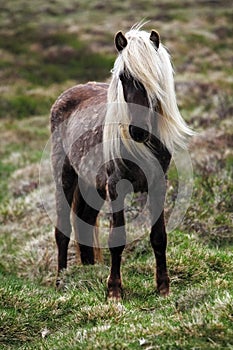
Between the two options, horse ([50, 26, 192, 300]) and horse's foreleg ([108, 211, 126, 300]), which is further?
horse's foreleg ([108, 211, 126, 300])

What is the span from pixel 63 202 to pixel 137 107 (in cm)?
259

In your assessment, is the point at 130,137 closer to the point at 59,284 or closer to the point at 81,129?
the point at 81,129

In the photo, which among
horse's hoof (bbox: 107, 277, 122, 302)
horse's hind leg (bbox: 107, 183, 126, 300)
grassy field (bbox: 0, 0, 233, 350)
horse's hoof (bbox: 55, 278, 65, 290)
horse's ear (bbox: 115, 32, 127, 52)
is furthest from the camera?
horse's hoof (bbox: 55, 278, 65, 290)

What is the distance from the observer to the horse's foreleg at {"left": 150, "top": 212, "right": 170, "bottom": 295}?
18.3 feet

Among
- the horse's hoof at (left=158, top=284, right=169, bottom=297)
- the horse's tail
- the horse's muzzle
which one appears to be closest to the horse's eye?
the horse's muzzle

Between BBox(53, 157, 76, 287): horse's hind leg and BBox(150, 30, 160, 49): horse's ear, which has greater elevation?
BBox(150, 30, 160, 49): horse's ear

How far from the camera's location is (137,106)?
16.0ft

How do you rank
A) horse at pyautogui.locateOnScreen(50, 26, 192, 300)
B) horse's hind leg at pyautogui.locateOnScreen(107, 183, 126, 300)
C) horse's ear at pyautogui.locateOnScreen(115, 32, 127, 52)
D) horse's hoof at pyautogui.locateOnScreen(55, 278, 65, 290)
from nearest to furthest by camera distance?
→ horse at pyautogui.locateOnScreen(50, 26, 192, 300) → horse's ear at pyautogui.locateOnScreen(115, 32, 127, 52) → horse's hind leg at pyautogui.locateOnScreen(107, 183, 126, 300) → horse's hoof at pyautogui.locateOnScreen(55, 278, 65, 290)

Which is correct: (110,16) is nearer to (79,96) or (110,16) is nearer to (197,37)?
(197,37)

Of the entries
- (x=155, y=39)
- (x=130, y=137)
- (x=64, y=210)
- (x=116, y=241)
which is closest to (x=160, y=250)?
(x=116, y=241)

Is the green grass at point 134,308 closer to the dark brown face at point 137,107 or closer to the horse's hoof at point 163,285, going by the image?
the horse's hoof at point 163,285

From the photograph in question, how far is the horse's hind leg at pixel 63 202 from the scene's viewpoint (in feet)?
23.2

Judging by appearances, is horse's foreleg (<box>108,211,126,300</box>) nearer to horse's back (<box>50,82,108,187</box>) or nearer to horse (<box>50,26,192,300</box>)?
horse (<box>50,26,192,300</box>)

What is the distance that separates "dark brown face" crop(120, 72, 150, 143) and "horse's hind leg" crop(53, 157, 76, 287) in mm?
2281
